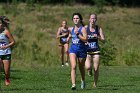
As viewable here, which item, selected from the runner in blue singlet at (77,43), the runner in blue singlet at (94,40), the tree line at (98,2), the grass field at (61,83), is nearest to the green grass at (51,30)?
the tree line at (98,2)

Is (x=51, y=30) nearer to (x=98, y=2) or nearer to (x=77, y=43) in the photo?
(x=98, y=2)

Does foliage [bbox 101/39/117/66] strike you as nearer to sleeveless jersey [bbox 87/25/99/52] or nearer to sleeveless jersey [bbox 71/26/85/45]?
sleeveless jersey [bbox 87/25/99/52]

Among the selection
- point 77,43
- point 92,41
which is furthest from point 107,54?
point 77,43

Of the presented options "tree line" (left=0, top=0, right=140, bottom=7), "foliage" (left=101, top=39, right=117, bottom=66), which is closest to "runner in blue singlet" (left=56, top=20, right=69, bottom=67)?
"foliage" (left=101, top=39, right=117, bottom=66)

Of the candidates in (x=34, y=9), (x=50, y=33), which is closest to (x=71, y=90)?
(x=50, y=33)

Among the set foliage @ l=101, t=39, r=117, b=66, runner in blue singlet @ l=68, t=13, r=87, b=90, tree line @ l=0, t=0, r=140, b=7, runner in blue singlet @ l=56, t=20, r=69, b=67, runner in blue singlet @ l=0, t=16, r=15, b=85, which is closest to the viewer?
runner in blue singlet @ l=68, t=13, r=87, b=90

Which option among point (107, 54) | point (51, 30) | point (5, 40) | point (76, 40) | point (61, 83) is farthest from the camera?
point (51, 30)

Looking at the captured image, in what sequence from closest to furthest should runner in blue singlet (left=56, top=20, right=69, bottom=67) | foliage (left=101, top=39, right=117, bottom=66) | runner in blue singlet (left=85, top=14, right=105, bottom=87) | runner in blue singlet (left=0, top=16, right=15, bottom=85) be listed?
runner in blue singlet (left=0, top=16, right=15, bottom=85), runner in blue singlet (left=85, top=14, right=105, bottom=87), runner in blue singlet (left=56, top=20, right=69, bottom=67), foliage (left=101, top=39, right=117, bottom=66)

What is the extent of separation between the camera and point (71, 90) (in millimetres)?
16344

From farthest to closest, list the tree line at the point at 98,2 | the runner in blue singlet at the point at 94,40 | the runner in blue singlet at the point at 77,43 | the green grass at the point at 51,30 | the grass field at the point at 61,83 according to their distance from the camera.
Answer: the tree line at the point at 98,2
the green grass at the point at 51,30
the runner in blue singlet at the point at 94,40
the grass field at the point at 61,83
the runner in blue singlet at the point at 77,43

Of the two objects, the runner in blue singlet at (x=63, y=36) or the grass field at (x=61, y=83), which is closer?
the grass field at (x=61, y=83)

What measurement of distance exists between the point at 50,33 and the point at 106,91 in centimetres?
2883

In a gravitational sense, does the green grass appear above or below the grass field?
below

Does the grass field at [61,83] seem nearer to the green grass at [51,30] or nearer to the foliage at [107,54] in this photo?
the foliage at [107,54]
